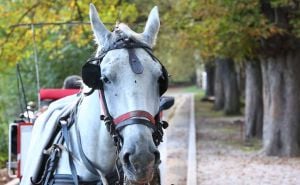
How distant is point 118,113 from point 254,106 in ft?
62.3

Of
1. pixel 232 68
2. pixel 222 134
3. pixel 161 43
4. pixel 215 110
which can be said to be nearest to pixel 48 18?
pixel 222 134

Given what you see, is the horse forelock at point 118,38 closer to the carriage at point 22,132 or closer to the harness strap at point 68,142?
the harness strap at point 68,142

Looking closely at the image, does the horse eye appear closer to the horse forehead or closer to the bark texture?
the horse forehead

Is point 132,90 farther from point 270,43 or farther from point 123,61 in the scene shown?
point 270,43

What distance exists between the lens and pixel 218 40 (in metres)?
16.8

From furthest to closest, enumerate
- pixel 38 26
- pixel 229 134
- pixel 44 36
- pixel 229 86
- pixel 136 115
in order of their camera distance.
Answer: pixel 229 86 → pixel 229 134 → pixel 44 36 → pixel 38 26 → pixel 136 115

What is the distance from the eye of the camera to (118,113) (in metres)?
3.60

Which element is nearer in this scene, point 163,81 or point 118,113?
point 118,113

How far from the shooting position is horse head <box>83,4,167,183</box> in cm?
336

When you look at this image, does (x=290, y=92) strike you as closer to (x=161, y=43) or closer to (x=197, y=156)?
(x=197, y=156)

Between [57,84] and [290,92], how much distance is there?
338 inches

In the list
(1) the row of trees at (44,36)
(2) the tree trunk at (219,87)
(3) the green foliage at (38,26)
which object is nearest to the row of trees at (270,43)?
(1) the row of trees at (44,36)

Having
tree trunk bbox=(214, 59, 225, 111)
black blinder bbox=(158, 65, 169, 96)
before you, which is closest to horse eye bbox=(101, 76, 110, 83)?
black blinder bbox=(158, 65, 169, 96)

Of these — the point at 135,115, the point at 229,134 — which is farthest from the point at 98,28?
the point at 229,134
